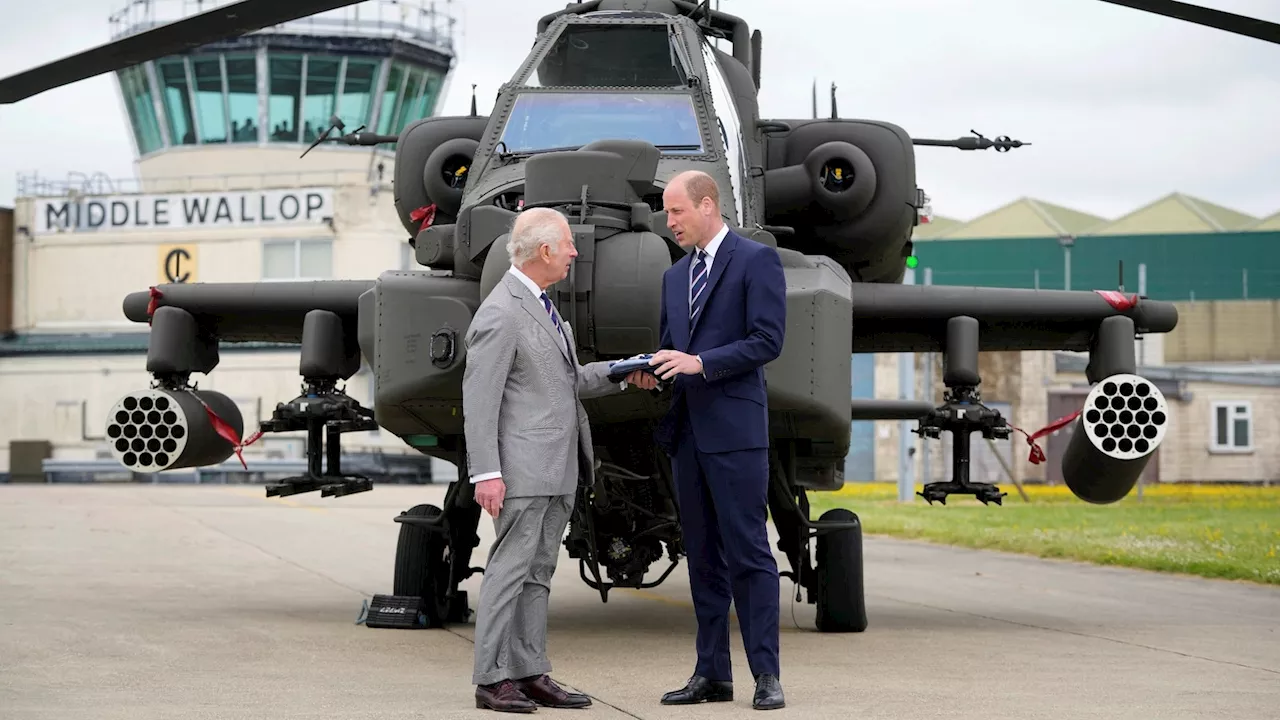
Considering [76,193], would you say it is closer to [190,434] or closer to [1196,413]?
[1196,413]

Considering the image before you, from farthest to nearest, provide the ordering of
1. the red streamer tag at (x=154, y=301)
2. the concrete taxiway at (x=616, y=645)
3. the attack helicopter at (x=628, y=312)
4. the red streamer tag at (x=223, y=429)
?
1. the red streamer tag at (x=154, y=301)
2. the red streamer tag at (x=223, y=429)
3. the attack helicopter at (x=628, y=312)
4. the concrete taxiway at (x=616, y=645)

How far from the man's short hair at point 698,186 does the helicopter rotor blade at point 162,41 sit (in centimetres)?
162

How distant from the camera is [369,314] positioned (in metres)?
8.89

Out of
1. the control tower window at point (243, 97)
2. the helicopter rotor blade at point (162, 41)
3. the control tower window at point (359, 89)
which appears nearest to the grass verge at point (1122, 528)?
the helicopter rotor blade at point (162, 41)

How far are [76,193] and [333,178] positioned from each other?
6920mm

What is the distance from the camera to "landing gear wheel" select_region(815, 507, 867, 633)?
10234mm

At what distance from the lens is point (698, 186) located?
7.09 meters

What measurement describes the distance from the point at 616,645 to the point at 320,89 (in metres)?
36.8

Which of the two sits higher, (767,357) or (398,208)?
(398,208)

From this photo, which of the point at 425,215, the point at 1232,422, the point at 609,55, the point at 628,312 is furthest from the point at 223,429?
the point at 1232,422

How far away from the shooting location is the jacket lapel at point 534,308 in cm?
692

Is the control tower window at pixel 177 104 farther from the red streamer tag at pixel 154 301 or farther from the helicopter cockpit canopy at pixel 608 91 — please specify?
the helicopter cockpit canopy at pixel 608 91

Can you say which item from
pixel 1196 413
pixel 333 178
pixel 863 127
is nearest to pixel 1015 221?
pixel 1196 413

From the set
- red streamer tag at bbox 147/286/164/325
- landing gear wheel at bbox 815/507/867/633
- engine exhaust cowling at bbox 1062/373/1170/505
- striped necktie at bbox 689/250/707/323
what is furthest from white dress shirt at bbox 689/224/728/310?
red streamer tag at bbox 147/286/164/325
